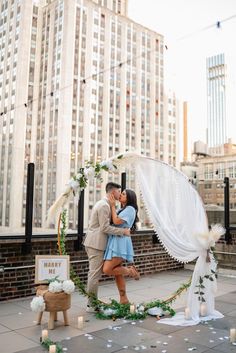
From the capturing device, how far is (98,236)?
5602 mm

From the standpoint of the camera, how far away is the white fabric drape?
547 cm

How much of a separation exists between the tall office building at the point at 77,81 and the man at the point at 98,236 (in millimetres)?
67803

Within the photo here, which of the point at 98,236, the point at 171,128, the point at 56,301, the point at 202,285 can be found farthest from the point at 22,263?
the point at 171,128

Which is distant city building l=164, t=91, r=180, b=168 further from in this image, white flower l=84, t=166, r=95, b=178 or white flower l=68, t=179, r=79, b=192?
white flower l=68, t=179, r=79, b=192

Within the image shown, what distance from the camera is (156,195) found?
5879mm

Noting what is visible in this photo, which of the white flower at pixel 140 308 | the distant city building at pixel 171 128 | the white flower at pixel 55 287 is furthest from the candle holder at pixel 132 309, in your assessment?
the distant city building at pixel 171 128

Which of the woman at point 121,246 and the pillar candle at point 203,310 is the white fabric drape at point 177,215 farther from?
the woman at point 121,246

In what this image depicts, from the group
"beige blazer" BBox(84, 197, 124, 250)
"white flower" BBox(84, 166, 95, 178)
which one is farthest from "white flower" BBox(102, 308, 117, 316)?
"white flower" BBox(84, 166, 95, 178)

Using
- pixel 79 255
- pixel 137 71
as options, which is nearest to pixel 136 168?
pixel 79 255

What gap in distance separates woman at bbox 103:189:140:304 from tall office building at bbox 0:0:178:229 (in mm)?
67863

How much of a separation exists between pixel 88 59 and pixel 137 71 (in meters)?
16.1

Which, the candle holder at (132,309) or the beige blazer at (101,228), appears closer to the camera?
the candle holder at (132,309)

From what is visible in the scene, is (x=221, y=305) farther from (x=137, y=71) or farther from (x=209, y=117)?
(x=209, y=117)

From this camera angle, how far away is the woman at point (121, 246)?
18.0ft
